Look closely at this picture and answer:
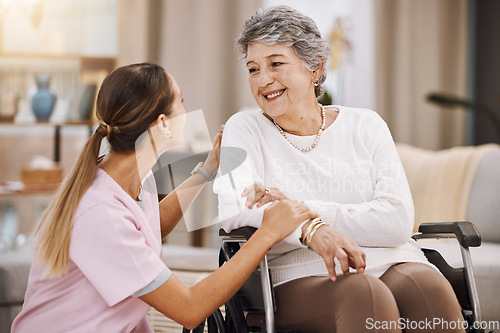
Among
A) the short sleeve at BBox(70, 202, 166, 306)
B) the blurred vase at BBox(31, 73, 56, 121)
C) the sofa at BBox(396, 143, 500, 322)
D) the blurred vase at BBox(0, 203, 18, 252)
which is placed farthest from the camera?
the blurred vase at BBox(31, 73, 56, 121)

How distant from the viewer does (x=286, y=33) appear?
4.85 feet

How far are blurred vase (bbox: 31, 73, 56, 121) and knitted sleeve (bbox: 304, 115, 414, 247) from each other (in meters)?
2.43

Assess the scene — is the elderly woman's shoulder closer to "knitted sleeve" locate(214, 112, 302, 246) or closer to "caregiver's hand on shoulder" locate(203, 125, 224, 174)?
"knitted sleeve" locate(214, 112, 302, 246)

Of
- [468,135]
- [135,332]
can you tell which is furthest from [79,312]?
[468,135]

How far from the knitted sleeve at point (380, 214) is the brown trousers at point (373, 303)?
0.08 m

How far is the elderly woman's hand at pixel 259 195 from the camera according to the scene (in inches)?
54.4

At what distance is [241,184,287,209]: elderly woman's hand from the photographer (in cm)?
138

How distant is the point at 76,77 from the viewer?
366 cm

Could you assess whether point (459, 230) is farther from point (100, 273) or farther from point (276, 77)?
point (100, 273)

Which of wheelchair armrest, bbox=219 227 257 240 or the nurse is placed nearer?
the nurse

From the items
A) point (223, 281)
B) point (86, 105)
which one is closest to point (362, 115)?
point (223, 281)

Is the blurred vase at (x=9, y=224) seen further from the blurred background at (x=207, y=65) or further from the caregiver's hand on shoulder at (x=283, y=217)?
the caregiver's hand on shoulder at (x=283, y=217)

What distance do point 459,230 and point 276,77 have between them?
1.87 feet

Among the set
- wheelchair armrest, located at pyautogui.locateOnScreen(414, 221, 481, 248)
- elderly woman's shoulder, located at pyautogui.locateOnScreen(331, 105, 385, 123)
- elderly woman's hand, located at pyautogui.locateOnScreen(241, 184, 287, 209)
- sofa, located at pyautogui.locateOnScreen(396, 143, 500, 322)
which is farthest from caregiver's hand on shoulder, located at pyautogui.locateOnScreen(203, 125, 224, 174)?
sofa, located at pyautogui.locateOnScreen(396, 143, 500, 322)
